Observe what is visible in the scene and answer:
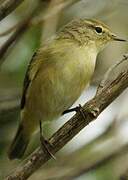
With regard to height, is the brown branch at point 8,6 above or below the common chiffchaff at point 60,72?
above

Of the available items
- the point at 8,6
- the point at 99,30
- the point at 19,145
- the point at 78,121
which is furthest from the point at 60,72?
the point at 8,6

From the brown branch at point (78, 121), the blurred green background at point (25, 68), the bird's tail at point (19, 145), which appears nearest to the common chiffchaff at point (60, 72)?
the bird's tail at point (19, 145)

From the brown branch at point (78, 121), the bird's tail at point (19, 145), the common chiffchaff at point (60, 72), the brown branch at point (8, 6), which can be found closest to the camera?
the brown branch at point (8, 6)

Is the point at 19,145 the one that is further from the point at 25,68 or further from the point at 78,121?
the point at 78,121

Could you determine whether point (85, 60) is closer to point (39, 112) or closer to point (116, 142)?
point (39, 112)

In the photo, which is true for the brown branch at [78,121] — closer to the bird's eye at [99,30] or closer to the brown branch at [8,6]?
the brown branch at [8,6]

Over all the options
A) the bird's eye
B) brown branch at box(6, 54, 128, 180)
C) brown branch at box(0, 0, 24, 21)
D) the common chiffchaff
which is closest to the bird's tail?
the common chiffchaff

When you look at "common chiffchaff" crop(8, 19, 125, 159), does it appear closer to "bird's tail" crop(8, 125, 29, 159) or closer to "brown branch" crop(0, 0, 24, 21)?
"bird's tail" crop(8, 125, 29, 159)
